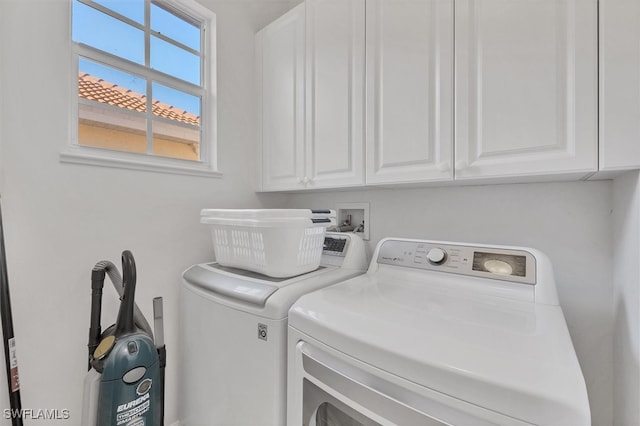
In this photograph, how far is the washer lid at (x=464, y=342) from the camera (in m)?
0.50

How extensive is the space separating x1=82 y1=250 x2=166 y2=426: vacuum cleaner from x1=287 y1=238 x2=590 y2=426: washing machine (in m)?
0.54

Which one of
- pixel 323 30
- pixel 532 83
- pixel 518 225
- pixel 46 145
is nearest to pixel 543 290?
pixel 518 225

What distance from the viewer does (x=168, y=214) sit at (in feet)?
4.91

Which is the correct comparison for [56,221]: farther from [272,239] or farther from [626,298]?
[626,298]

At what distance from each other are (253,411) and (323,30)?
1767 millimetres

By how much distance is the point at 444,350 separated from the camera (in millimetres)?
618

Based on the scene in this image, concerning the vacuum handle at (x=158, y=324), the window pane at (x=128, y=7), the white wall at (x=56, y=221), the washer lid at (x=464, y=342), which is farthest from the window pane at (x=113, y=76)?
the washer lid at (x=464, y=342)

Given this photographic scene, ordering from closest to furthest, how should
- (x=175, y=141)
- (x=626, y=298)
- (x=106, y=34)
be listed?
(x=626, y=298) < (x=106, y=34) < (x=175, y=141)

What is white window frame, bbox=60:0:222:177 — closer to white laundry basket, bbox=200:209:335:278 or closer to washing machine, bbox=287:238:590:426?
white laundry basket, bbox=200:209:335:278

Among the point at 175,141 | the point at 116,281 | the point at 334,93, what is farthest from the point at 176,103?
the point at 116,281

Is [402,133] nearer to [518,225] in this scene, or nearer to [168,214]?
[518,225]

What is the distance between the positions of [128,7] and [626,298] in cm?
246

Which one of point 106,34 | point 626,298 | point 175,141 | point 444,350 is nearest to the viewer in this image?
point 444,350

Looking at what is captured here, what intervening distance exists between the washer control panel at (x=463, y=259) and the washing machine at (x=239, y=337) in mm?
213
